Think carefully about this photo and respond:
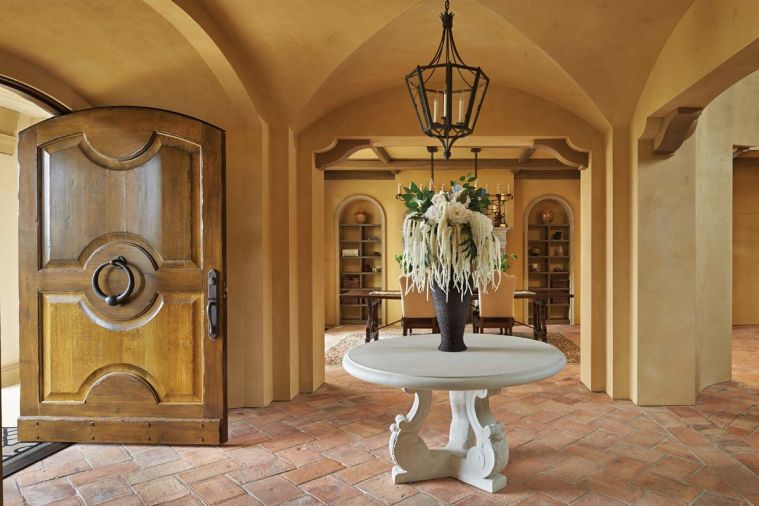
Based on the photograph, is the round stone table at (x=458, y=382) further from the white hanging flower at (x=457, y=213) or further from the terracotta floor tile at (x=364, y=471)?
the white hanging flower at (x=457, y=213)

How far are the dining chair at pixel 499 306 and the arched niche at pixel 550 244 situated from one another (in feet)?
9.87

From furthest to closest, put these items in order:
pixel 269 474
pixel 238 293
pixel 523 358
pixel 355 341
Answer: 1. pixel 355 341
2. pixel 238 293
3. pixel 269 474
4. pixel 523 358

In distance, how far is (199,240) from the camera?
3387 mm

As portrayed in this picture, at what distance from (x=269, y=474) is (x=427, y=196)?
1765 millimetres

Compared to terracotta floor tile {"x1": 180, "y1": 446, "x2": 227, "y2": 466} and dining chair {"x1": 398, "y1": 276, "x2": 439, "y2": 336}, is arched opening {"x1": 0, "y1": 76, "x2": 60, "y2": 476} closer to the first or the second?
terracotta floor tile {"x1": 180, "y1": 446, "x2": 227, "y2": 466}

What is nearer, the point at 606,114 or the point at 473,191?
the point at 473,191

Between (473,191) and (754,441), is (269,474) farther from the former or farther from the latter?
(754,441)

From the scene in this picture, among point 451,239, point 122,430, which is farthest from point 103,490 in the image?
point 451,239

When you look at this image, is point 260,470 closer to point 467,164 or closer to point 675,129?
point 675,129

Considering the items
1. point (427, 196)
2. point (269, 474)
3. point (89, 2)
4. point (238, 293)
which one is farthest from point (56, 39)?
point (269, 474)

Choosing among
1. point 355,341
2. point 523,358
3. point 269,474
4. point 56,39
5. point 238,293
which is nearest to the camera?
point 523,358

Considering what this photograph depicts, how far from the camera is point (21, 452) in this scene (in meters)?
3.20

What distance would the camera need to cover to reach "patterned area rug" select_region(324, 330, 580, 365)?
6105mm

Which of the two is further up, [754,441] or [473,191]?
[473,191]
